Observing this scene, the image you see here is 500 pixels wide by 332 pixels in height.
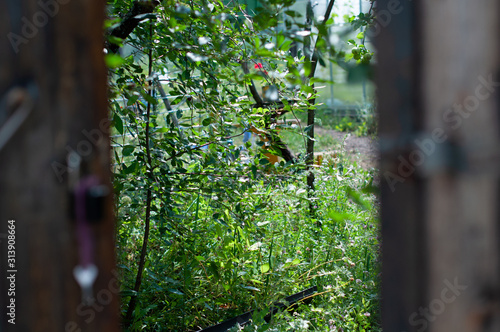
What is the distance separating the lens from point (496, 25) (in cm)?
59

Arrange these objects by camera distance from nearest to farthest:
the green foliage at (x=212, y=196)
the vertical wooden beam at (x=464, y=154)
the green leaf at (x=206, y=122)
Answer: the vertical wooden beam at (x=464, y=154) < the green foliage at (x=212, y=196) < the green leaf at (x=206, y=122)

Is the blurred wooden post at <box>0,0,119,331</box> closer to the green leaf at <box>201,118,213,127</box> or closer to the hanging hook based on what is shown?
the hanging hook

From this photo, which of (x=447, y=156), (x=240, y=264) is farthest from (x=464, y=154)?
(x=240, y=264)

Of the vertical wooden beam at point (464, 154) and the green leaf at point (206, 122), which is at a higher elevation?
the green leaf at point (206, 122)

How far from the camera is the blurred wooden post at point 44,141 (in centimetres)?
61

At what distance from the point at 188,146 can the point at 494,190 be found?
1616 mm

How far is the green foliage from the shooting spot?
1.95 meters

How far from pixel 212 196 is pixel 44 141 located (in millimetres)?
1678

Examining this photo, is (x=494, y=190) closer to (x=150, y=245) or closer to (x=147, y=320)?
(x=147, y=320)

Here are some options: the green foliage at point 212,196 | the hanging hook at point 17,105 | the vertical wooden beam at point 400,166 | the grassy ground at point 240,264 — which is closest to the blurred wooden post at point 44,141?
the hanging hook at point 17,105

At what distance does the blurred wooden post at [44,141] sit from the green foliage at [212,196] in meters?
0.93

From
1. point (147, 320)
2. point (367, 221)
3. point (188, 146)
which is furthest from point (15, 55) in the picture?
point (367, 221)

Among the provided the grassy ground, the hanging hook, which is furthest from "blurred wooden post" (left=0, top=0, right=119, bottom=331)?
the grassy ground

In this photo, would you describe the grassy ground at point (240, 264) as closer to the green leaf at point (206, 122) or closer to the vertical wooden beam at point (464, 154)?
the green leaf at point (206, 122)
